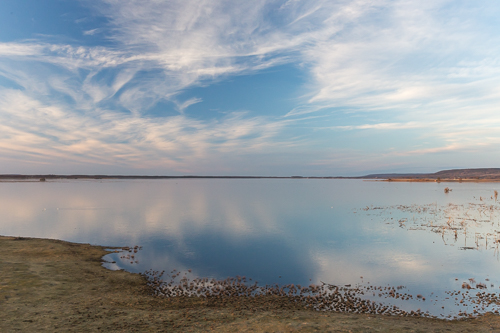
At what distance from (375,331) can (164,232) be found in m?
30.8

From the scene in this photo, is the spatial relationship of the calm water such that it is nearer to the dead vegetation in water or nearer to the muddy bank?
the dead vegetation in water

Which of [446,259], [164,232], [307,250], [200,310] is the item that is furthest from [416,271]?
[164,232]

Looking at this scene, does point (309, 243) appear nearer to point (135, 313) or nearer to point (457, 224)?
point (135, 313)

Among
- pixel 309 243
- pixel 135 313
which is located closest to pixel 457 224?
pixel 309 243

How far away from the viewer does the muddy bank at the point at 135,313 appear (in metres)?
12.1

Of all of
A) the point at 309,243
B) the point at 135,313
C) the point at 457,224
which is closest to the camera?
the point at 135,313

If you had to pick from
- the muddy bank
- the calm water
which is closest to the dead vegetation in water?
the calm water

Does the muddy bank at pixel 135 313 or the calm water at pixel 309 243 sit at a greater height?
the muddy bank at pixel 135 313

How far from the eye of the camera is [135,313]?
1370 cm

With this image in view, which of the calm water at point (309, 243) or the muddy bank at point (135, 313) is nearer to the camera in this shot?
the muddy bank at point (135, 313)

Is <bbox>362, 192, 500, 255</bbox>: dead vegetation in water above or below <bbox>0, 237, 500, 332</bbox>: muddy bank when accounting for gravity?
below

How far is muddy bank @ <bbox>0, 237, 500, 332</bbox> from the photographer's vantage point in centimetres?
1209

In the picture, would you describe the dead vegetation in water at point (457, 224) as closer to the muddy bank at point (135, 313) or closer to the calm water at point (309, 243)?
the calm water at point (309, 243)

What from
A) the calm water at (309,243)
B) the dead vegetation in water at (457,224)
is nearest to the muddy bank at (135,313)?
the calm water at (309,243)
